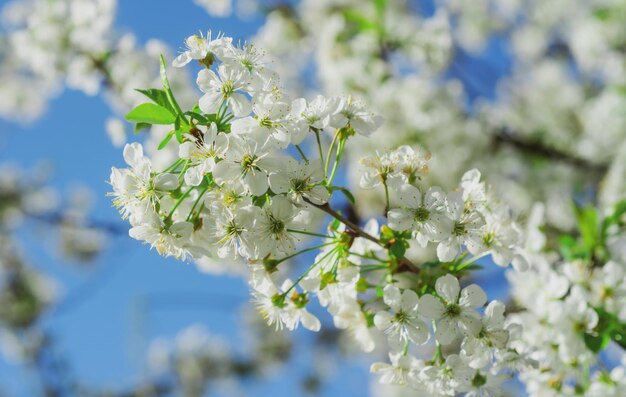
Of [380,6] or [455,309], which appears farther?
[380,6]

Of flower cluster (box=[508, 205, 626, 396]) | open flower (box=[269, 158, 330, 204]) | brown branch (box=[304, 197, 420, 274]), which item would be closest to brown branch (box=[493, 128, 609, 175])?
flower cluster (box=[508, 205, 626, 396])

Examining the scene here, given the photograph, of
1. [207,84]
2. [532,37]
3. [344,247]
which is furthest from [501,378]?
[532,37]

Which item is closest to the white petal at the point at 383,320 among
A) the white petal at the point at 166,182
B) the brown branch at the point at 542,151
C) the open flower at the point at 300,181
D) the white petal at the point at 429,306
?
the white petal at the point at 429,306

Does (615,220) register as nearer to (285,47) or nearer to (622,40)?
(622,40)

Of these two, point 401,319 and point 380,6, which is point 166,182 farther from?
point 380,6

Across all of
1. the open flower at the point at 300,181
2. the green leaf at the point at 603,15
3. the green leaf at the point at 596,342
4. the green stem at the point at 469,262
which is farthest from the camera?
the green leaf at the point at 603,15

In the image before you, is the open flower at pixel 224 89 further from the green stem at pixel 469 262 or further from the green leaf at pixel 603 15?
the green leaf at pixel 603 15

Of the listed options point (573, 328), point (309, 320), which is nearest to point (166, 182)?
point (309, 320)
